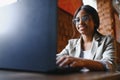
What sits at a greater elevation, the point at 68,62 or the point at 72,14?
the point at 72,14

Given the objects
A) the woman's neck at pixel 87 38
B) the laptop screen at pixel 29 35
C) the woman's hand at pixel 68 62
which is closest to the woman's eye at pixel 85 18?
the woman's neck at pixel 87 38

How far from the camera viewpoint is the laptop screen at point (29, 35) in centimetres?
44

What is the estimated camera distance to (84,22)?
1.32m

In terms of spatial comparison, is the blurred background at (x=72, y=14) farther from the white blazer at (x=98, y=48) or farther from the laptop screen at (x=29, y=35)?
the laptop screen at (x=29, y=35)

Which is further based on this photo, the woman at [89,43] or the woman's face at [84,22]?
the woman's face at [84,22]

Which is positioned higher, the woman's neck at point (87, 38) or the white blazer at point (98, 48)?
the woman's neck at point (87, 38)

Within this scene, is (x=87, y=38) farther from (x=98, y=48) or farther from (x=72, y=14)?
(x=72, y=14)

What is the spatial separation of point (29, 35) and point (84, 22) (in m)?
0.89

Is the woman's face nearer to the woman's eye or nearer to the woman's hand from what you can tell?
the woman's eye

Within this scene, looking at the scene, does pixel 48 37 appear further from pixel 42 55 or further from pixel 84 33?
pixel 84 33

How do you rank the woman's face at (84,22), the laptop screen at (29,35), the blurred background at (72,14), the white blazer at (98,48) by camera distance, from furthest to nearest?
the blurred background at (72,14) < the woman's face at (84,22) < the white blazer at (98,48) < the laptop screen at (29,35)

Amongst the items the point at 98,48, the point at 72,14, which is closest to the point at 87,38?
the point at 98,48

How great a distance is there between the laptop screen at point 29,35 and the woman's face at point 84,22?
0.82 metres

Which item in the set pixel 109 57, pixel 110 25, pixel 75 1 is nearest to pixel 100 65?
pixel 109 57
